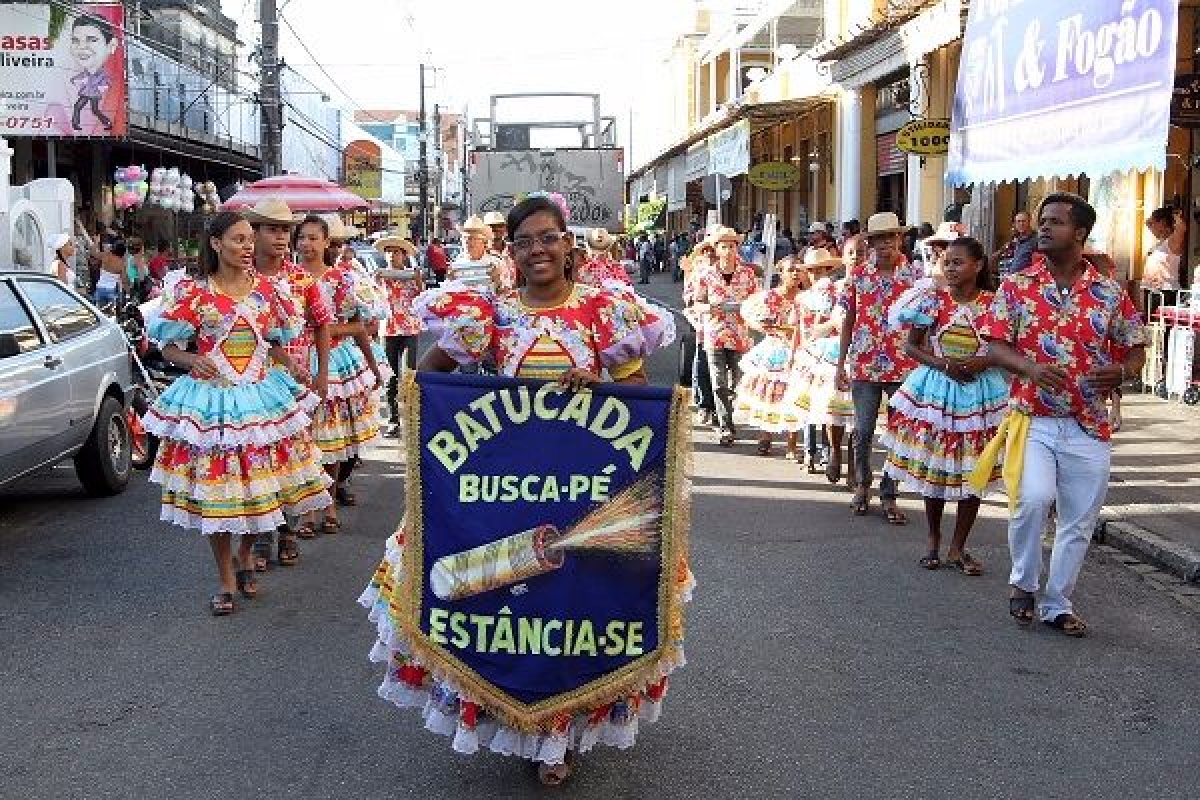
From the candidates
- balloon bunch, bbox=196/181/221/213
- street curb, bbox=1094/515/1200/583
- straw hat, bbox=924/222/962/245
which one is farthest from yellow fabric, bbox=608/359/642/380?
balloon bunch, bbox=196/181/221/213

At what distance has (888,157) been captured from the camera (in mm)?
25391

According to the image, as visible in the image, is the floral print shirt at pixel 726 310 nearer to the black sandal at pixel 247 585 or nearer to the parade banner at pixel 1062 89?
the parade banner at pixel 1062 89

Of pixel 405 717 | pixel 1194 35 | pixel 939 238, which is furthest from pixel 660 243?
pixel 405 717

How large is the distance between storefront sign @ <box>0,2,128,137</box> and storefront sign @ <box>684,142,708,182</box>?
17.4 metres

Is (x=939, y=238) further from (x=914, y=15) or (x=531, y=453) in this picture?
(x=914, y=15)

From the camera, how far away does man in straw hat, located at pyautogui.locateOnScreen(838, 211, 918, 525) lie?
8930 millimetres

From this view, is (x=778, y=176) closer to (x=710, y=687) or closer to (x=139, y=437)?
(x=139, y=437)

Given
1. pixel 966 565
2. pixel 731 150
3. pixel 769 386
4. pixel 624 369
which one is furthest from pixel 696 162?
pixel 624 369

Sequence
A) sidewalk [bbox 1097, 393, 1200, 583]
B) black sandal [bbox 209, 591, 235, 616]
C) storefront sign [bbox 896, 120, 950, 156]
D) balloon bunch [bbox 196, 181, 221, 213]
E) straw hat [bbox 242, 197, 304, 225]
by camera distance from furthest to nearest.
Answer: balloon bunch [bbox 196, 181, 221, 213] < storefront sign [bbox 896, 120, 950, 156] < sidewalk [bbox 1097, 393, 1200, 583] < straw hat [bbox 242, 197, 304, 225] < black sandal [bbox 209, 591, 235, 616]

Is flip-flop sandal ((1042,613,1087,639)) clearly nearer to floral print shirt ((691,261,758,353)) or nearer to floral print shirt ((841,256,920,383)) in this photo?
floral print shirt ((841,256,920,383))

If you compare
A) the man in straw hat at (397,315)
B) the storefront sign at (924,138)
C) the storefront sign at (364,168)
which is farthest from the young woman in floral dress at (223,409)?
the storefront sign at (364,168)

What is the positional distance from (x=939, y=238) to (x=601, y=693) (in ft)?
21.0

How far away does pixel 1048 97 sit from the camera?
366 inches

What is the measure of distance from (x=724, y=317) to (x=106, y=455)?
5449mm
